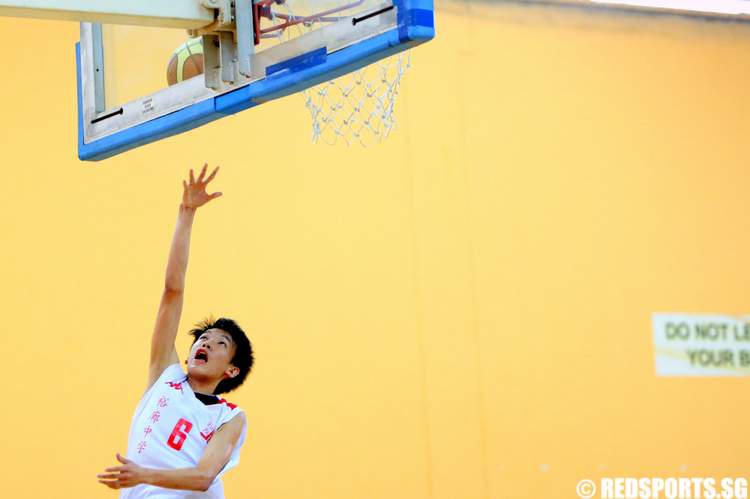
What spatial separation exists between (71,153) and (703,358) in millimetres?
3672

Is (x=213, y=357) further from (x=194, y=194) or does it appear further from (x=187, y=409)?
(x=194, y=194)

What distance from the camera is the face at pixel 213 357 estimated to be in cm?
353

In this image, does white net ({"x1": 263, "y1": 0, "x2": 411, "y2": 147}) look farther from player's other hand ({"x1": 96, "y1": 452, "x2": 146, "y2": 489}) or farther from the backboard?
player's other hand ({"x1": 96, "y1": 452, "x2": 146, "y2": 489})

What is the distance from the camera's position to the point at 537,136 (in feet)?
22.4

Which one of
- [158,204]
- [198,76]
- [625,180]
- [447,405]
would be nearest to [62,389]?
[158,204]

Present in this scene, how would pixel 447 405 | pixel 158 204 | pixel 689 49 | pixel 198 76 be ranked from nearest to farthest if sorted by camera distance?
1. pixel 198 76
2. pixel 158 204
3. pixel 447 405
4. pixel 689 49

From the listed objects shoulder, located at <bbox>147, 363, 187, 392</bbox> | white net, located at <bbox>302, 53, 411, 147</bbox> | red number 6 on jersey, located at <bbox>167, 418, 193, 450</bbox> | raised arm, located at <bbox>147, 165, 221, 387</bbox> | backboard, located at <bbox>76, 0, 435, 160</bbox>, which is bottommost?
red number 6 on jersey, located at <bbox>167, 418, 193, 450</bbox>

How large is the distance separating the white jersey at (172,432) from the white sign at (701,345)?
3.90 m

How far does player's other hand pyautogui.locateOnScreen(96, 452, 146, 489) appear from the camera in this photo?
2.99 meters

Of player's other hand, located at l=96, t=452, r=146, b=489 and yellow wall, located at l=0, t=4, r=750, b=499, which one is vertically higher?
yellow wall, located at l=0, t=4, r=750, b=499

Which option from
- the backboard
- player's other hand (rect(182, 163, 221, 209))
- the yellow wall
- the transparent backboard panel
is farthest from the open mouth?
the yellow wall

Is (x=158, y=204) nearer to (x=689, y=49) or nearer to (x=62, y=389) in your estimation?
(x=62, y=389)

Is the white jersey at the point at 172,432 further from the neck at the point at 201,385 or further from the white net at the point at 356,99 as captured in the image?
the white net at the point at 356,99

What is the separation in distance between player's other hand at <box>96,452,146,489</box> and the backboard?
102 centimetres
